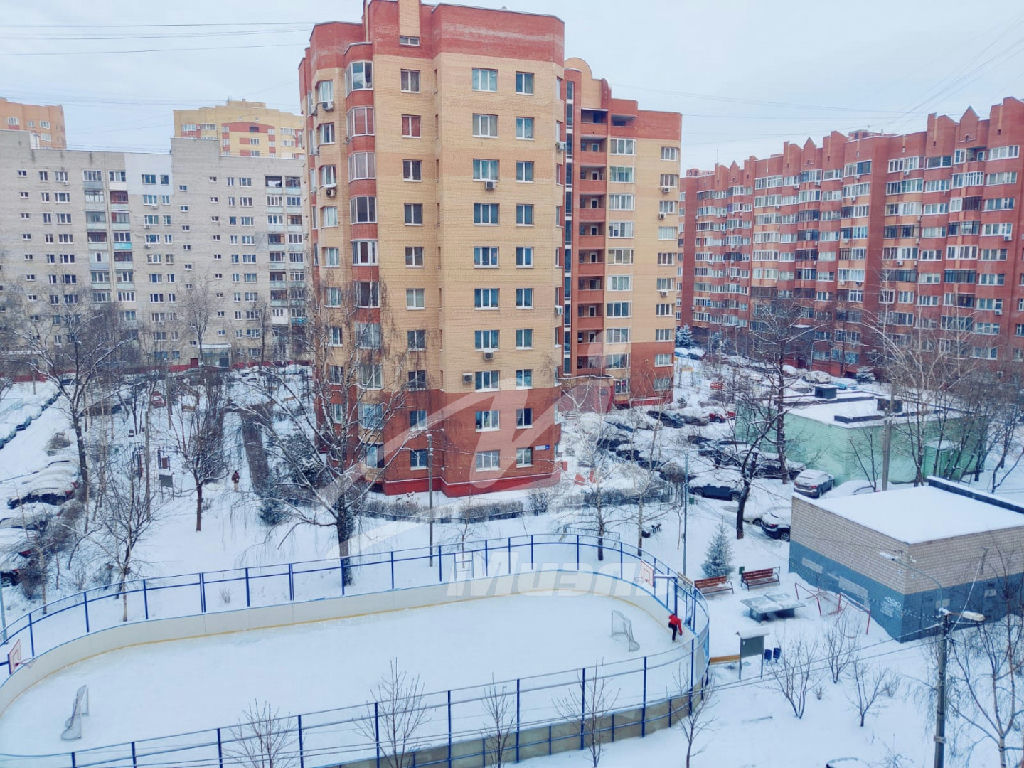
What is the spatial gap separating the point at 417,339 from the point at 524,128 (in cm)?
911

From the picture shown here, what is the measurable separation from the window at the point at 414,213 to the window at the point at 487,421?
25.4 ft

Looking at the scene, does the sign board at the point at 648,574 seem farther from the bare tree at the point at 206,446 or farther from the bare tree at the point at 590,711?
the bare tree at the point at 206,446

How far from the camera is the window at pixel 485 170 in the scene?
27.7 m

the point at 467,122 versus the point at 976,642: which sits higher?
the point at 467,122

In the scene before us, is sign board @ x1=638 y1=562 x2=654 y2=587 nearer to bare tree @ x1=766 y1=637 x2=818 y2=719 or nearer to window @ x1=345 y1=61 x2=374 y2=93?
bare tree @ x1=766 y1=637 x2=818 y2=719

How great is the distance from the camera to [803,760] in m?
13.8

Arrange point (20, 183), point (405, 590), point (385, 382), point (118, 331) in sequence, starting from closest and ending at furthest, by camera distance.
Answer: point (405, 590)
point (385, 382)
point (118, 331)
point (20, 183)

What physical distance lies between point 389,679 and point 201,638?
5.39 metres

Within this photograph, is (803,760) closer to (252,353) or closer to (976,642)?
(976,642)

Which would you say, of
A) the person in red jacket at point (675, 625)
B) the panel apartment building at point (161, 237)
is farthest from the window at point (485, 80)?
the panel apartment building at point (161, 237)

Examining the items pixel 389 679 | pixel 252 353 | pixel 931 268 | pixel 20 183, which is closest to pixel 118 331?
pixel 252 353

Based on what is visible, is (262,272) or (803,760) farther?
(262,272)

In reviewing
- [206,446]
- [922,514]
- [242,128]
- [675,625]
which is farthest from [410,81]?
[242,128]

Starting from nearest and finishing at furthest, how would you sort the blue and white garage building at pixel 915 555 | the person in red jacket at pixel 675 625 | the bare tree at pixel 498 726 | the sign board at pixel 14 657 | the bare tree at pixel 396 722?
the bare tree at pixel 396 722 < the bare tree at pixel 498 726 < the sign board at pixel 14 657 < the person in red jacket at pixel 675 625 < the blue and white garage building at pixel 915 555
